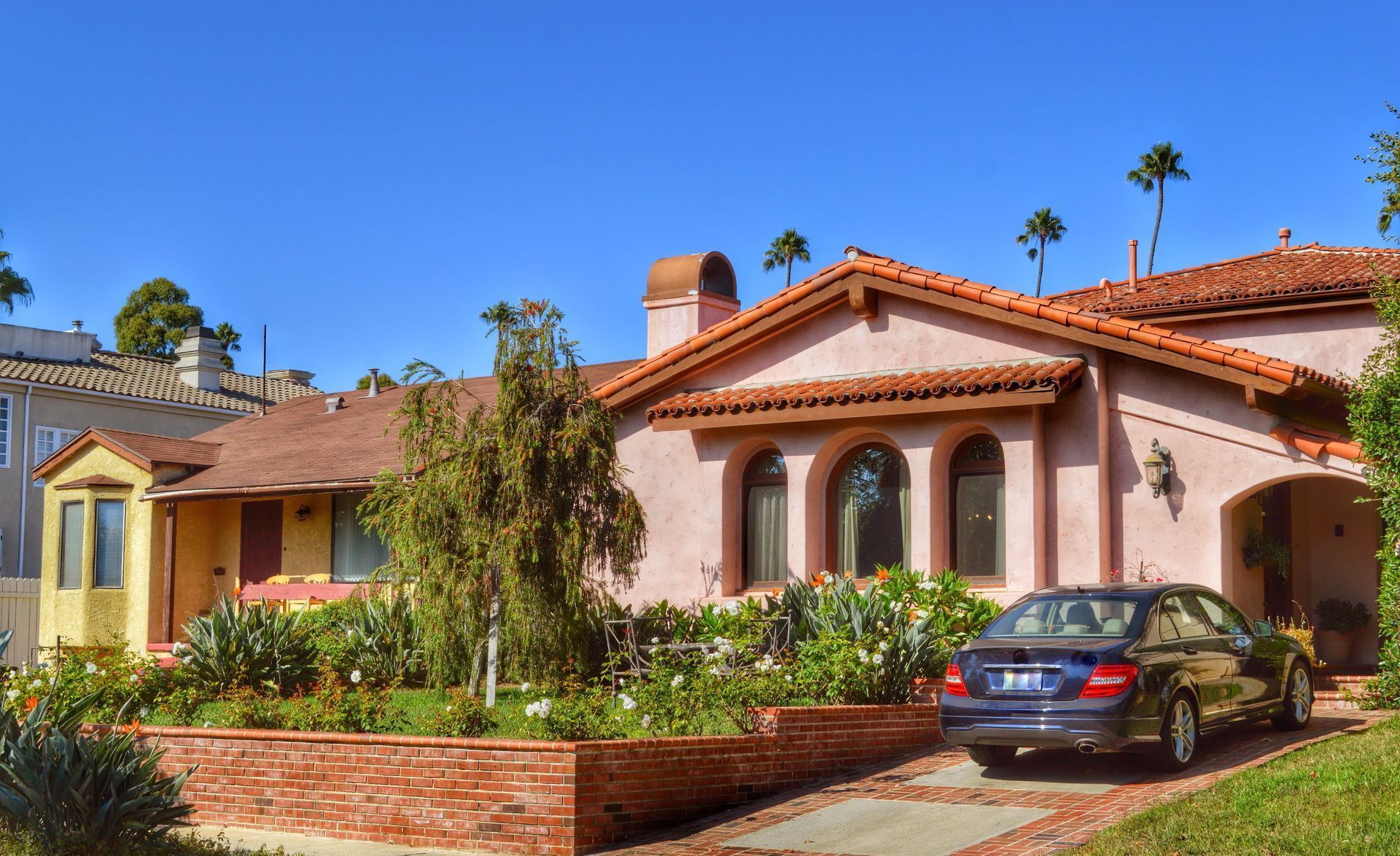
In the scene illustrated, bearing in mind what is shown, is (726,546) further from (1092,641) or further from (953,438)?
(1092,641)

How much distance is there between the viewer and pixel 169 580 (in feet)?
82.3

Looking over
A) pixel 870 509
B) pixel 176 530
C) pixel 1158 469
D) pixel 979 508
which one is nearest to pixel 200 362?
pixel 176 530

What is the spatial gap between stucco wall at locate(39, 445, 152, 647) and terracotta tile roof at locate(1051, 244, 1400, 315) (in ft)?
54.2

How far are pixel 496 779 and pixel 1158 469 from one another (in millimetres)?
8370

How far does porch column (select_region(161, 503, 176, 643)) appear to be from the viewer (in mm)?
25000

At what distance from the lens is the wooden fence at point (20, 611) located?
27.3m

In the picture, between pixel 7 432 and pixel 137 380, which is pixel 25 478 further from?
pixel 137 380

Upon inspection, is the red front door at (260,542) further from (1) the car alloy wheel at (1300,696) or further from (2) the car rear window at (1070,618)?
(1) the car alloy wheel at (1300,696)

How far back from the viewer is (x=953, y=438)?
55.5 ft

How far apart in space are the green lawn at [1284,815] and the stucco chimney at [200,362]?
3441cm

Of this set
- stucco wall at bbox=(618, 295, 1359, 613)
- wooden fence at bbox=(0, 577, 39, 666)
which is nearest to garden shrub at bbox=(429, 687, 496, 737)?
stucco wall at bbox=(618, 295, 1359, 613)

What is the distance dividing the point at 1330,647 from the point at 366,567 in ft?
50.6

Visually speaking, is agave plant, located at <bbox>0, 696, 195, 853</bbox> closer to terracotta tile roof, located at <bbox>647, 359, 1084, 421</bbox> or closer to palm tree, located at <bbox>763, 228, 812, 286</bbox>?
terracotta tile roof, located at <bbox>647, 359, 1084, 421</bbox>

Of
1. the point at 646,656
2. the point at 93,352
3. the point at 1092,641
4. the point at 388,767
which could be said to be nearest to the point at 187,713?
the point at 388,767
